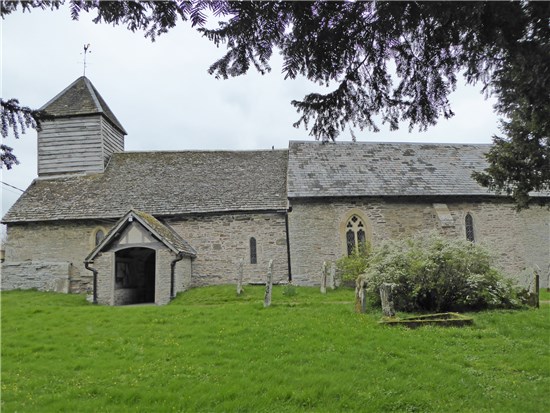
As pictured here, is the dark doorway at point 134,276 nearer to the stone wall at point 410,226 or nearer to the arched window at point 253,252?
the arched window at point 253,252

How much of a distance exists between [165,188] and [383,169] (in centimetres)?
1143

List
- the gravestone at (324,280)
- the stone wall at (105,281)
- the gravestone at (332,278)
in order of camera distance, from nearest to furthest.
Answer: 1. the stone wall at (105,281)
2. the gravestone at (324,280)
3. the gravestone at (332,278)

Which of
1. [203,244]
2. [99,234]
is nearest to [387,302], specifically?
[203,244]

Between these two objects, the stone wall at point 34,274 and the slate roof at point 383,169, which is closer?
the stone wall at point 34,274

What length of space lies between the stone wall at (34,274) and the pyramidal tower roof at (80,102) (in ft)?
28.2

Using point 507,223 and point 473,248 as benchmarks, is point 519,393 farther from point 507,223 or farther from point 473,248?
point 507,223

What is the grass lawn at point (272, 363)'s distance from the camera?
6125 millimetres

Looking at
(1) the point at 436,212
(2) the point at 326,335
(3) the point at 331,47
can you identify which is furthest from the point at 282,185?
(3) the point at 331,47

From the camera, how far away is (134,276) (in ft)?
67.1

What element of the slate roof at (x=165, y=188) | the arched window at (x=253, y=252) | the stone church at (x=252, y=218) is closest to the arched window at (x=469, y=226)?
the stone church at (x=252, y=218)

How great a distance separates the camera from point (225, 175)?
2305 centimetres

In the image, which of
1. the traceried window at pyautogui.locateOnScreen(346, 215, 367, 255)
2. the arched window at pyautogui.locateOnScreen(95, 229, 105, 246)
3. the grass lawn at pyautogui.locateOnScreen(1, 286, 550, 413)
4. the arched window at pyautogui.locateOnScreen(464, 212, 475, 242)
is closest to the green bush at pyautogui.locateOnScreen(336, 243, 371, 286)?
the traceried window at pyautogui.locateOnScreen(346, 215, 367, 255)

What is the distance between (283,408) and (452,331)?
17.9 feet

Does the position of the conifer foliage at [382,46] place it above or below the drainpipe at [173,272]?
above
